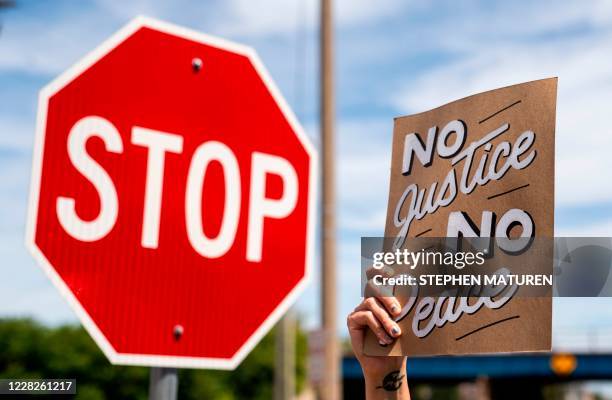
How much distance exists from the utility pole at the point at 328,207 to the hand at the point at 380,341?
9.20 m

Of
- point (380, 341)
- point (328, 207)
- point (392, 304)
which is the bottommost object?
point (380, 341)

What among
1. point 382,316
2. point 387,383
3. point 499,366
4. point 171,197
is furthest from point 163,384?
point 499,366

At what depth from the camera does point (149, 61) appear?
8.70 feet

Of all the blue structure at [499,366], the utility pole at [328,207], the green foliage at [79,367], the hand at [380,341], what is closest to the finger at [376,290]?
the hand at [380,341]

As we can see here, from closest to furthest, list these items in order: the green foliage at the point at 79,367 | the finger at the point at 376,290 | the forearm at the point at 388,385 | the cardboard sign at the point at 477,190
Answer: the cardboard sign at the point at 477,190, the finger at the point at 376,290, the forearm at the point at 388,385, the green foliage at the point at 79,367

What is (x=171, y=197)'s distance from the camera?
254cm

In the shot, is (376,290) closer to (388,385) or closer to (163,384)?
(388,385)

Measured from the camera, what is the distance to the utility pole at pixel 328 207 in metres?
12.2

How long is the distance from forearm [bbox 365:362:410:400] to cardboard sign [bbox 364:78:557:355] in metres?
0.31

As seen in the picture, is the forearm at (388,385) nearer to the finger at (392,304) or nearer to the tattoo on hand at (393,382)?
the tattoo on hand at (393,382)

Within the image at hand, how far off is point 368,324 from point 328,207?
33.5ft

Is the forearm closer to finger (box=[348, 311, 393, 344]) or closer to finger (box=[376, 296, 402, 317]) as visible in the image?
finger (box=[348, 311, 393, 344])

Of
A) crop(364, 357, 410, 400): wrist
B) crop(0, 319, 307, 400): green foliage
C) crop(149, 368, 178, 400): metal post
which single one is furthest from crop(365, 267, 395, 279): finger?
crop(0, 319, 307, 400): green foliage

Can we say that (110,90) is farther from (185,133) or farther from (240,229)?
(240,229)
